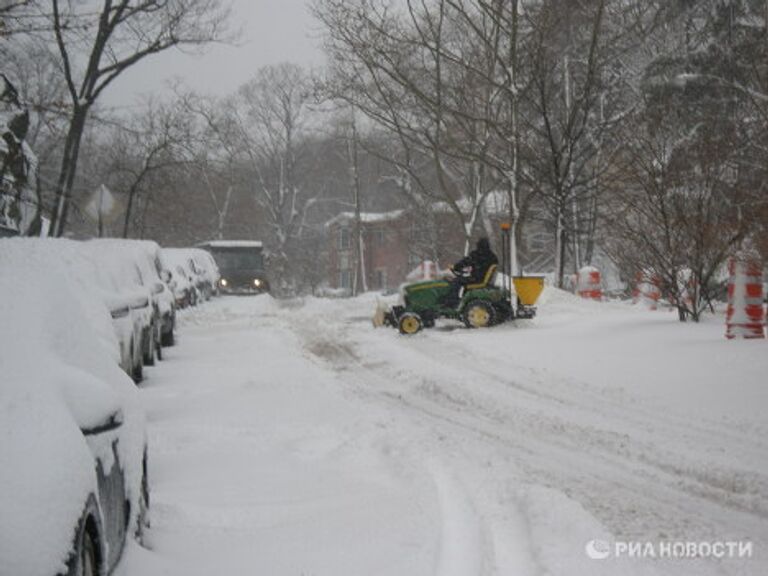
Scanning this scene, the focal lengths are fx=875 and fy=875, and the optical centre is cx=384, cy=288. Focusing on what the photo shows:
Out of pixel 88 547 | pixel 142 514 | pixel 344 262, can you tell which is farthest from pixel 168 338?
pixel 344 262

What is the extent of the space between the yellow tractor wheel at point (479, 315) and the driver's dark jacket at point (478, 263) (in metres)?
0.48

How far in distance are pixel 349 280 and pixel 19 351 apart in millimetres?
66368

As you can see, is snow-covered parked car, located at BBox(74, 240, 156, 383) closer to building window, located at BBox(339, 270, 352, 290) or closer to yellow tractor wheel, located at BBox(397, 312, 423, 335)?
yellow tractor wheel, located at BBox(397, 312, 423, 335)

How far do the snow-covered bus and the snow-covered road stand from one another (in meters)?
23.5

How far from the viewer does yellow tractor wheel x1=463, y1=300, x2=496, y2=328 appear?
1705 centimetres

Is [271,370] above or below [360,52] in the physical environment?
below

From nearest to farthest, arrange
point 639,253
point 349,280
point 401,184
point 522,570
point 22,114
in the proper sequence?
point 522,570, point 22,114, point 639,253, point 401,184, point 349,280

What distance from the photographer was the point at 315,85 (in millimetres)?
25125

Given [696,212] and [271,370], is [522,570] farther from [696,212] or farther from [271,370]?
[696,212]

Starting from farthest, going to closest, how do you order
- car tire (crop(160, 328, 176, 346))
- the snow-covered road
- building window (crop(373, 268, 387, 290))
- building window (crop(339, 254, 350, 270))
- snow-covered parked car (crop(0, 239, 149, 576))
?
building window (crop(339, 254, 350, 270))
building window (crop(373, 268, 387, 290))
car tire (crop(160, 328, 176, 346))
the snow-covered road
snow-covered parked car (crop(0, 239, 149, 576))

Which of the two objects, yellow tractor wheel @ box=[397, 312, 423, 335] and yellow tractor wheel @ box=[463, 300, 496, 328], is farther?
yellow tractor wheel @ box=[463, 300, 496, 328]

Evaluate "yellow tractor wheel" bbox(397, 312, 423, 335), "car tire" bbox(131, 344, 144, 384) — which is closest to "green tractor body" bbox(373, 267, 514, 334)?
"yellow tractor wheel" bbox(397, 312, 423, 335)

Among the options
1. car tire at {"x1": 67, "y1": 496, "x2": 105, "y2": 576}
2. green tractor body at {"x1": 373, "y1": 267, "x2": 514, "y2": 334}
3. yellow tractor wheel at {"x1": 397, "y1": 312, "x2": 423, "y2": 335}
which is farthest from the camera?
green tractor body at {"x1": 373, "y1": 267, "x2": 514, "y2": 334}

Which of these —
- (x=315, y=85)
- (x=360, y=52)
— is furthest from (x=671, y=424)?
(x=315, y=85)
